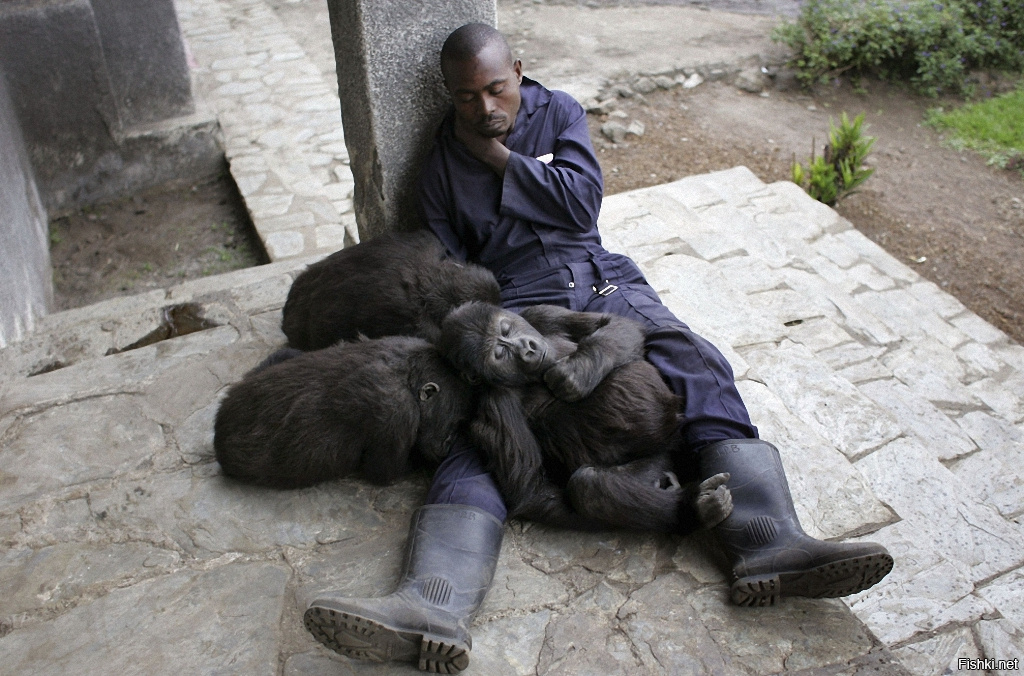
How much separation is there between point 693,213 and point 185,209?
4.58 meters

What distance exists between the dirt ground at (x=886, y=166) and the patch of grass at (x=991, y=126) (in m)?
0.17

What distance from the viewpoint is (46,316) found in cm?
552

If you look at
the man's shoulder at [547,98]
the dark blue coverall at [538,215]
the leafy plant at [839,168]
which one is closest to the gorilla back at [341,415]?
the dark blue coverall at [538,215]

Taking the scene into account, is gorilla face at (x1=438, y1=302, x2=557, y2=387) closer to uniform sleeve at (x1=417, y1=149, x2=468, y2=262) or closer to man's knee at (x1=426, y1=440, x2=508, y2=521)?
man's knee at (x1=426, y1=440, x2=508, y2=521)

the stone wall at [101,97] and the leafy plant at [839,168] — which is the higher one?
the stone wall at [101,97]

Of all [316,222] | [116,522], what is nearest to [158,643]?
[116,522]

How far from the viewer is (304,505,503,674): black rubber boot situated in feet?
8.44

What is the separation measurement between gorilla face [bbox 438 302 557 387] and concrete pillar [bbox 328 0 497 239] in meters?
1.27

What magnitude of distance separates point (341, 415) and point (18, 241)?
366 centimetres

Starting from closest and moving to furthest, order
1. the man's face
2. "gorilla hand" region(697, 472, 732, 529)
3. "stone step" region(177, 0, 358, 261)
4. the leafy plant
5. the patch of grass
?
"gorilla hand" region(697, 472, 732, 529) < the man's face < "stone step" region(177, 0, 358, 261) < the leafy plant < the patch of grass

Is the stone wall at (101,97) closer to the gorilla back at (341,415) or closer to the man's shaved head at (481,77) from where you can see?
the man's shaved head at (481,77)

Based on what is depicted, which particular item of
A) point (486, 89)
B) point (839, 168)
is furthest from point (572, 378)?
point (839, 168)

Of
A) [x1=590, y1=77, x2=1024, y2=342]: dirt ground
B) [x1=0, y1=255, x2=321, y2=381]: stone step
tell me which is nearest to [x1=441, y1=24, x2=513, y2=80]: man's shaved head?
[x1=0, y1=255, x2=321, y2=381]: stone step

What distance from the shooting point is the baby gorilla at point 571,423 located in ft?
Result: 10.2
